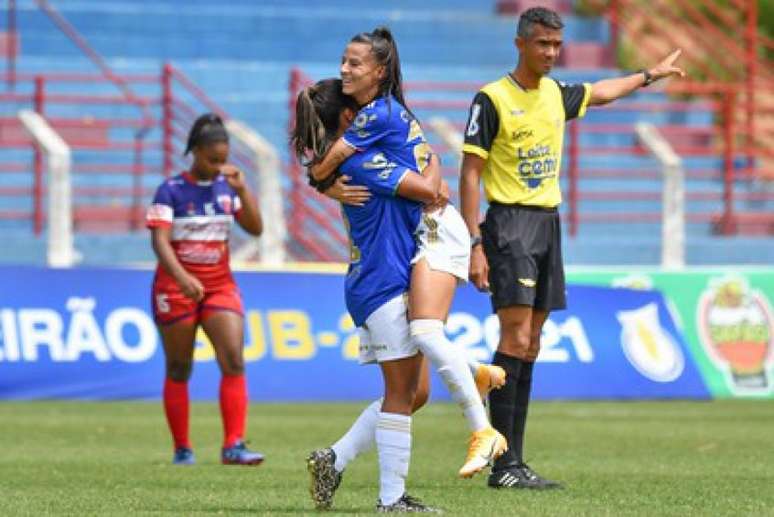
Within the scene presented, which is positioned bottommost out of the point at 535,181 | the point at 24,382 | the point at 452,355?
the point at 24,382

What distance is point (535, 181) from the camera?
33.5ft

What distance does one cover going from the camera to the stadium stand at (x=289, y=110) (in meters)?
24.4

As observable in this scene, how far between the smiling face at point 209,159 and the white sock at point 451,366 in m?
4.27

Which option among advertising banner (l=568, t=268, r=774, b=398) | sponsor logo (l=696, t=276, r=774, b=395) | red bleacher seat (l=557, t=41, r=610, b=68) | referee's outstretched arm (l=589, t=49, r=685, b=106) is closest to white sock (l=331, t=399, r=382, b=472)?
referee's outstretched arm (l=589, t=49, r=685, b=106)

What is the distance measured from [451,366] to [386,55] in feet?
→ 4.37

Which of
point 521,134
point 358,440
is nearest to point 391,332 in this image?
point 358,440

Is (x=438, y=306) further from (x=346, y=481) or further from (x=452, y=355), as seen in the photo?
(x=346, y=481)

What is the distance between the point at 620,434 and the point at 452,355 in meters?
6.37

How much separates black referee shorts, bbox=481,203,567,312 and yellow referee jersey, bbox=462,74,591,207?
73mm

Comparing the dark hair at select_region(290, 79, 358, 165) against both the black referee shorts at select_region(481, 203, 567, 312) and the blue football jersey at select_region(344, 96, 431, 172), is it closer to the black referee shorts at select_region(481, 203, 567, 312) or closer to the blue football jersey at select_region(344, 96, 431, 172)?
the blue football jersey at select_region(344, 96, 431, 172)

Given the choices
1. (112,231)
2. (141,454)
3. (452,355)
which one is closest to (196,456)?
(141,454)

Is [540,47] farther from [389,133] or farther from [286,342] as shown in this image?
[286,342]

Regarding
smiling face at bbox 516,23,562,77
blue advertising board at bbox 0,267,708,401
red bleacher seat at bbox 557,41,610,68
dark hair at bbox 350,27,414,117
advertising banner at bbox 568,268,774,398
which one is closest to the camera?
dark hair at bbox 350,27,414,117

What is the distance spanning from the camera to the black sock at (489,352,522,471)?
10.2 meters
